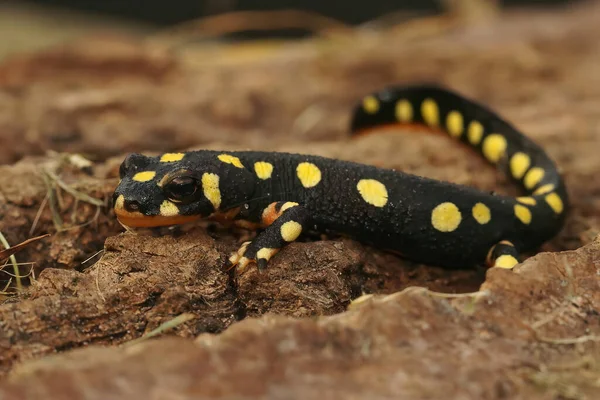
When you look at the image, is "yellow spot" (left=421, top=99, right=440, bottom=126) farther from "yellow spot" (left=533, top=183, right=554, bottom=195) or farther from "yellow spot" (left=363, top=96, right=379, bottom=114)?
"yellow spot" (left=533, top=183, right=554, bottom=195)

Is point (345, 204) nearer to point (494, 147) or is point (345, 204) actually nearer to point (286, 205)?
point (286, 205)

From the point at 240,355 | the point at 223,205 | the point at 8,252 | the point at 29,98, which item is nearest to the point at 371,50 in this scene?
the point at 29,98

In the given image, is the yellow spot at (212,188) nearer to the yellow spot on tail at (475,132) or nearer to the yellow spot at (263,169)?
the yellow spot at (263,169)

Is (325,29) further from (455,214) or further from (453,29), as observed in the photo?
(455,214)

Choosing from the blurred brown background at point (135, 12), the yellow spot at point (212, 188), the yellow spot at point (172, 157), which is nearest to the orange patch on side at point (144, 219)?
the yellow spot at point (212, 188)

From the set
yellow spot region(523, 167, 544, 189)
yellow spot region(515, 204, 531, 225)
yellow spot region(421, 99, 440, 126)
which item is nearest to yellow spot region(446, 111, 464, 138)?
yellow spot region(421, 99, 440, 126)

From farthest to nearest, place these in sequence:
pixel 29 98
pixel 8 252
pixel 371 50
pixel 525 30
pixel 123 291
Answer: pixel 525 30, pixel 371 50, pixel 29 98, pixel 8 252, pixel 123 291
